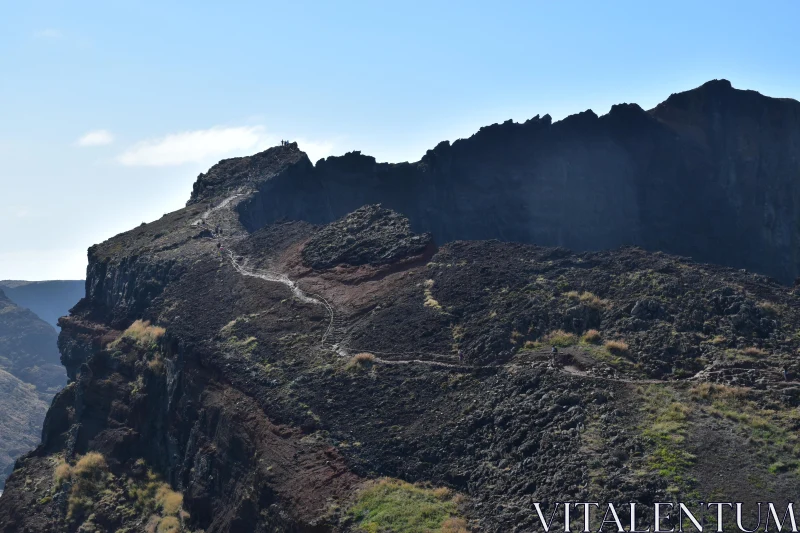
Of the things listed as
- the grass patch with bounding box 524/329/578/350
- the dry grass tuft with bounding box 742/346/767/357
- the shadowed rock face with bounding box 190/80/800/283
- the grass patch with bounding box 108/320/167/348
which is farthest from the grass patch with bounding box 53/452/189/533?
the shadowed rock face with bounding box 190/80/800/283

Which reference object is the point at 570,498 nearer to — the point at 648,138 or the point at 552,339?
the point at 552,339

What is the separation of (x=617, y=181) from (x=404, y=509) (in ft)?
251

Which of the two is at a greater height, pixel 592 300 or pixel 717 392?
pixel 592 300

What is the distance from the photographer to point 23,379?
6964 inches

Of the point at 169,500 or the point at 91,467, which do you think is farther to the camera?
the point at 91,467

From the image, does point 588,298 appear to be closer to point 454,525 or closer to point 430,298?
point 430,298

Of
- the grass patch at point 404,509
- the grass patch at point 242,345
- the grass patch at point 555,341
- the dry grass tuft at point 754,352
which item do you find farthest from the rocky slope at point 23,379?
the dry grass tuft at point 754,352

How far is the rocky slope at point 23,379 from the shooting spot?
146m

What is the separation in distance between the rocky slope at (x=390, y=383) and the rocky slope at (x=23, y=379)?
75306 mm

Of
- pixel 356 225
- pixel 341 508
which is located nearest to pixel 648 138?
pixel 356 225

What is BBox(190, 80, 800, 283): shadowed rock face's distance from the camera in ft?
321

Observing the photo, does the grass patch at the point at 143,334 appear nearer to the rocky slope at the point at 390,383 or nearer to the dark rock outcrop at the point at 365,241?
the rocky slope at the point at 390,383

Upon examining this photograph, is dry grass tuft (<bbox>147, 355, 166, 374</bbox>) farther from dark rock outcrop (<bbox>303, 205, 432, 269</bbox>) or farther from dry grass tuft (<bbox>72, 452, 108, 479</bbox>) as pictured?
dark rock outcrop (<bbox>303, 205, 432, 269</bbox>)

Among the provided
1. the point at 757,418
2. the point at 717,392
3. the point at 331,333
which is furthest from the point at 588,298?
the point at 331,333
